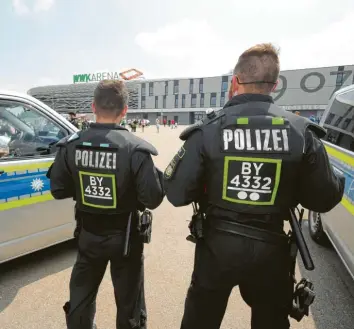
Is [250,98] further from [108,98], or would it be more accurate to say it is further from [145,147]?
[108,98]

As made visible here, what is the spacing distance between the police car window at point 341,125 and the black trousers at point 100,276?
2.36 m

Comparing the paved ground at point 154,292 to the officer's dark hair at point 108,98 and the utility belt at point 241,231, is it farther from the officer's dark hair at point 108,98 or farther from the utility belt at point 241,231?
the officer's dark hair at point 108,98

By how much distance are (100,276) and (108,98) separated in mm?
1197

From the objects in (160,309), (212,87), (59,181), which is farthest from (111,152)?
(212,87)

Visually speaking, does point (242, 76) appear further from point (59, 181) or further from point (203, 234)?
point (59, 181)

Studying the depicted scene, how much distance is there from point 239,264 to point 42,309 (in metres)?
2.02

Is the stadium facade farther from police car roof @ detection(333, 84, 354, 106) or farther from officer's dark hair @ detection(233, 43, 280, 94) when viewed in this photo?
officer's dark hair @ detection(233, 43, 280, 94)

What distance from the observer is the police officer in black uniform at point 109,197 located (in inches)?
67.1

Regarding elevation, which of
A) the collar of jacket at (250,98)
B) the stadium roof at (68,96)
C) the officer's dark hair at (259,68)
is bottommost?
the stadium roof at (68,96)

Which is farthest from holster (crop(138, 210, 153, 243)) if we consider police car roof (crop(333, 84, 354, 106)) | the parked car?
police car roof (crop(333, 84, 354, 106))

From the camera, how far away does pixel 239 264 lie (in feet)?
4.72

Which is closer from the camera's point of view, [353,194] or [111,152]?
[111,152]

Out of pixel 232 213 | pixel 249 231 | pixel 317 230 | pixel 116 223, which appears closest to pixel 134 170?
pixel 116 223

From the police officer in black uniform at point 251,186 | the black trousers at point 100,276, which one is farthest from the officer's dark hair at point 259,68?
the black trousers at point 100,276
